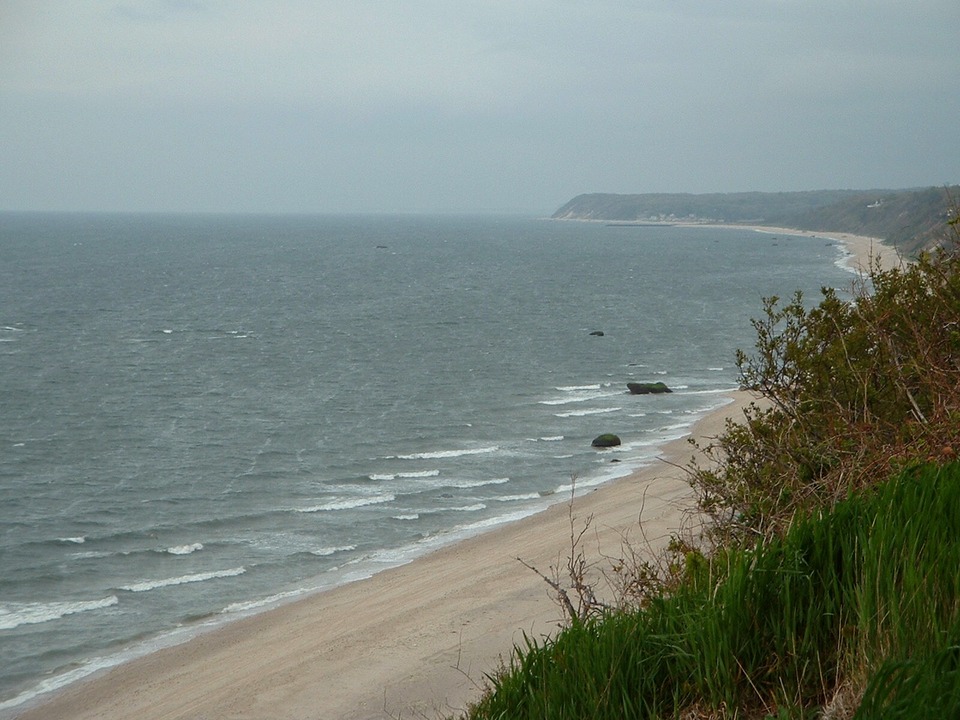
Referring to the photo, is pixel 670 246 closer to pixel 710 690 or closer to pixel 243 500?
pixel 243 500

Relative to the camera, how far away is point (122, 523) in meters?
23.7

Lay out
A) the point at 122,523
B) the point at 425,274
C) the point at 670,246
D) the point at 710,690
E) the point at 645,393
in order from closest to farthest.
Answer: the point at 710,690 → the point at 122,523 → the point at 645,393 → the point at 425,274 → the point at 670,246

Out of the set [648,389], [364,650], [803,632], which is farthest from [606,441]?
[803,632]

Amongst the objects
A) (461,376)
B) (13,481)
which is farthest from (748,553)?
(461,376)

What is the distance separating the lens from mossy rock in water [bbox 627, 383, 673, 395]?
39656 millimetres

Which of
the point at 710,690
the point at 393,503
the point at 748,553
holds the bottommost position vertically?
the point at 393,503

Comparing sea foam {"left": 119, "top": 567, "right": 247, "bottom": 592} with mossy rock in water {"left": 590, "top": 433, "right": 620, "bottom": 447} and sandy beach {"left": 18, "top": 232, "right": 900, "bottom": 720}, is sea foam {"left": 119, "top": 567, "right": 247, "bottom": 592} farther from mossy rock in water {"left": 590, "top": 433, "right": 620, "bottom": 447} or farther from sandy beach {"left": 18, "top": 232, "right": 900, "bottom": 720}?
mossy rock in water {"left": 590, "top": 433, "right": 620, "bottom": 447}

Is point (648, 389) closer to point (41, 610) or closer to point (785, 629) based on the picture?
point (41, 610)

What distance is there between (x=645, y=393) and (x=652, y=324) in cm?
2385

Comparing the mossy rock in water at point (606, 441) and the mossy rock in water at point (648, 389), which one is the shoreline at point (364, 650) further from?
the mossy rock in water at point (648, 389)

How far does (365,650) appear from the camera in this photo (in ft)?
50.1

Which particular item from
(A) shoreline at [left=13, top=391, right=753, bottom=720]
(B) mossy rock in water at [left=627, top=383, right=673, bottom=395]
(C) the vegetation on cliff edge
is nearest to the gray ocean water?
(B) mossy rock in water at [left=627, top=383, right=673, bottom=395]

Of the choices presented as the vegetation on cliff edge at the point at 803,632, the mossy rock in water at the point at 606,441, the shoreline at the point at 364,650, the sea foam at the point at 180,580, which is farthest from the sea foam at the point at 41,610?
the mossy rock in water at the point at 606,441

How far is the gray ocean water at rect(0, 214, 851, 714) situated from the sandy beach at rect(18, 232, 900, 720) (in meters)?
1.09
